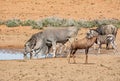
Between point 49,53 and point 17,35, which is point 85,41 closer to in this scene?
point 49,53

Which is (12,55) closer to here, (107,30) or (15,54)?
(15,54)

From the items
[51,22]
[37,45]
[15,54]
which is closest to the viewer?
[37,45]

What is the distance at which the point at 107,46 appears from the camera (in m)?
22.5

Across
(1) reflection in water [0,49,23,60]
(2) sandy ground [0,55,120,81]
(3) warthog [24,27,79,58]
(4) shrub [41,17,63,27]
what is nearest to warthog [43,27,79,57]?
(3) warthog [24,27,79,58]

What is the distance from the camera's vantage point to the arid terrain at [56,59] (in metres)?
14.2

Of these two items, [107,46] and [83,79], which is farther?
[107,46]

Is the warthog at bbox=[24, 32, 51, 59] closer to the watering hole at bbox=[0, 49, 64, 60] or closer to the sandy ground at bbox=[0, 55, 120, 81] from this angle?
the watering hole at bbox=[0, 49, 64, 60]

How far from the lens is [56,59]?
17953 millimetres

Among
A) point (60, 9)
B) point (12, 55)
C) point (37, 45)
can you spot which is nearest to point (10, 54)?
point (12, 55)

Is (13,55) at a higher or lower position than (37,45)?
lower

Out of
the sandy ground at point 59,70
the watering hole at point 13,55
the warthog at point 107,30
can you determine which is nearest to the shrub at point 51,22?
the warthog at point 107,30

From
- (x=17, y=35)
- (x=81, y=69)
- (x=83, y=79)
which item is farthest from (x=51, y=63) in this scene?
(x=17, y=35)

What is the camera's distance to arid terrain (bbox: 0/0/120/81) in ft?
46.7

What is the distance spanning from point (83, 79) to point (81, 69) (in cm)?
154
